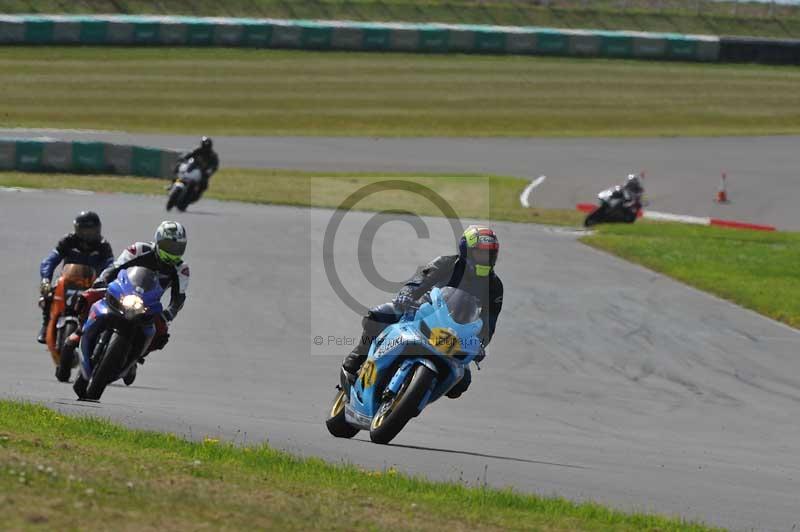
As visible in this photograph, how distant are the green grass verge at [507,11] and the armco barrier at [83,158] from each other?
21.5 m

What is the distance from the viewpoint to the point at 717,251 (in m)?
26.2

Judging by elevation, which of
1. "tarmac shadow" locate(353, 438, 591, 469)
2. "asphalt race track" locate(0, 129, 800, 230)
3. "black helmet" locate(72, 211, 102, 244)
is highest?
"asphalt race track" locate(0, 129, 800, 230)

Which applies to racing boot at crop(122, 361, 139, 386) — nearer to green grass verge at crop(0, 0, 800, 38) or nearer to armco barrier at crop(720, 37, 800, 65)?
green grass verge at crop(0, 0, 800, 38)

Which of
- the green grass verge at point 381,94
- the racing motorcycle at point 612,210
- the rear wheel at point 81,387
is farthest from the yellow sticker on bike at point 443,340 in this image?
the green grass verge at point 381,94

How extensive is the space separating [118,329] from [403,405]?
3.11m

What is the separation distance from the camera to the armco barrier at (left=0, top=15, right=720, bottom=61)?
50.6 m

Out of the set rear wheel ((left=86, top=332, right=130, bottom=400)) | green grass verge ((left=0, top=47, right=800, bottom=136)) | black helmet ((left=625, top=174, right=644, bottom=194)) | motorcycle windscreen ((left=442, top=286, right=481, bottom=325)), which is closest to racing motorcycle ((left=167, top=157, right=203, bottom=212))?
black helmet ((left=625, top=174, right=644, bottom=194))

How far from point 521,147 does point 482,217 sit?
1506cm

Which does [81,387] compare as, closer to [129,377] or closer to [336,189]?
[129,377]

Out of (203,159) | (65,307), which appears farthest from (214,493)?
(203,159)

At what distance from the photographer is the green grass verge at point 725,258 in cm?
2139

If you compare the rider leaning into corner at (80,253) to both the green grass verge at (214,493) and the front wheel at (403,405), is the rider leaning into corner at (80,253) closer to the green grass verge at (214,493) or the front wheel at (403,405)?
the green grass verge at (214,493)

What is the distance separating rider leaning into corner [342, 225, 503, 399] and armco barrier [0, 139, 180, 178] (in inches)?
914

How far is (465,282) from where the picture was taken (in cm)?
1048
